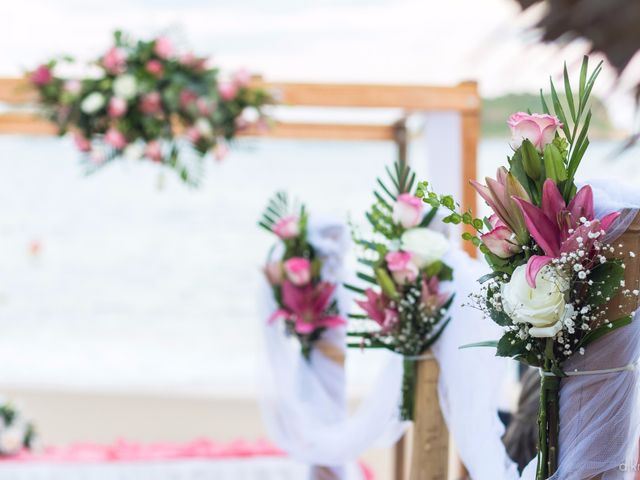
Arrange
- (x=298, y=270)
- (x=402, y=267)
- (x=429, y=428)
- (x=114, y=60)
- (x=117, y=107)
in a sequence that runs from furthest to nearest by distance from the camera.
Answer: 1. (x=114, y=60)
2. (x=117, y=107)
3. (x=298, y=270)
4. (x=429, y=428)
5. (x=402, y=267)

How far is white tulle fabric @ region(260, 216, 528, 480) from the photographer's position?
76.3 inches

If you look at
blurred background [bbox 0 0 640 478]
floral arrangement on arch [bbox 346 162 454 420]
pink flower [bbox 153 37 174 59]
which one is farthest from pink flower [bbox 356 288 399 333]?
blurred background [bbox 0 0 640 478]

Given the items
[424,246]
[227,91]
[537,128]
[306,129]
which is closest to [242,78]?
[227,91]

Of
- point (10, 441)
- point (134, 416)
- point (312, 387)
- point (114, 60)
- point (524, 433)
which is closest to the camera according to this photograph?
point (524, 433)

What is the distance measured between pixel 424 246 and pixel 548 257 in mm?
862

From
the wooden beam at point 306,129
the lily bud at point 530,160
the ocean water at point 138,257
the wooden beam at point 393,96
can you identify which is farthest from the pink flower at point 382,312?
the ocean water at point 138,257

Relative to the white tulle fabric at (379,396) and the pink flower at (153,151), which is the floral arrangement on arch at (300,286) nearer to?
the white tulle fabric at (379,396)

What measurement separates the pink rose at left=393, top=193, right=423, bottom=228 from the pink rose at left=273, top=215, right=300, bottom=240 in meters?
0.91

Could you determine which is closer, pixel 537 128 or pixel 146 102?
pixel 537 128

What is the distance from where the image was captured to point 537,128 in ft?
4.49

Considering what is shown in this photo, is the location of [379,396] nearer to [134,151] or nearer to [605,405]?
[605,405]

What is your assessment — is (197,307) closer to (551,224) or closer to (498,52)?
(551,224)

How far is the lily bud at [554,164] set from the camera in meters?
1.34

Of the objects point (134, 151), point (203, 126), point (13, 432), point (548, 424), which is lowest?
point (13, 432)
